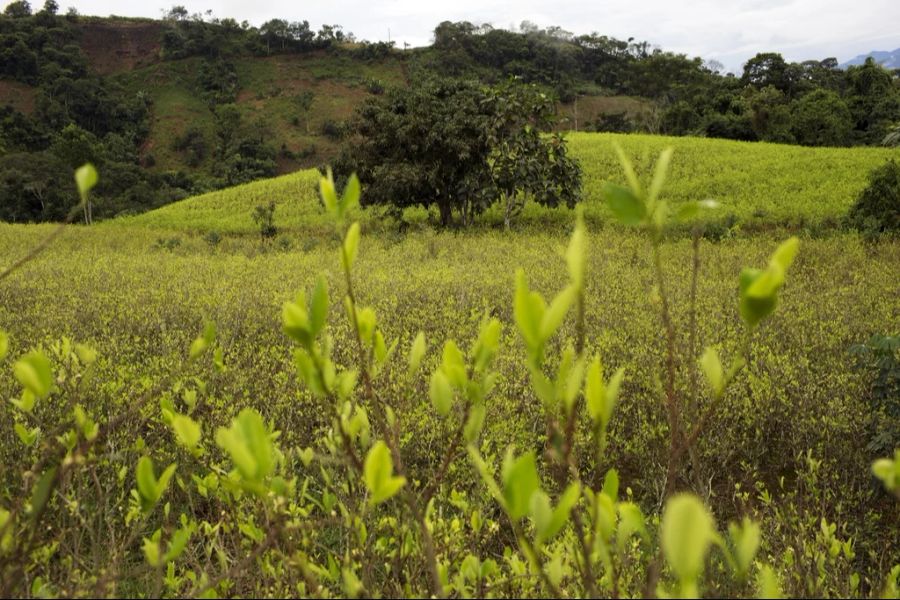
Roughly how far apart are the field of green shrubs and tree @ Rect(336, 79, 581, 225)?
3.70 metres

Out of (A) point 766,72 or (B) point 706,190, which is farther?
(A) point 766,72

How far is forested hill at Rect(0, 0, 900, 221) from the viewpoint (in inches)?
1266

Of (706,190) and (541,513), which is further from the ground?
(541,513)

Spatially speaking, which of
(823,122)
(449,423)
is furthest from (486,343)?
(823,122)

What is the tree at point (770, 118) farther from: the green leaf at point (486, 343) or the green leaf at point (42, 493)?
the green leaf at point (42, 493)

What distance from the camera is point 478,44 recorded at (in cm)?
7794

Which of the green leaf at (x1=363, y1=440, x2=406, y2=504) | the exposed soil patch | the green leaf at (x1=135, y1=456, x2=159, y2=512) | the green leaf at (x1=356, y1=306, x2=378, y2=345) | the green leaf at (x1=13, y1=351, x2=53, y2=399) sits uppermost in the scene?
the exposed soil patch

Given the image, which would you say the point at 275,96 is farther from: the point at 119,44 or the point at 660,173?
the point at 660,173

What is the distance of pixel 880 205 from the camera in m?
11.9

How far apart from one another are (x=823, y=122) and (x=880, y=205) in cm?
2205

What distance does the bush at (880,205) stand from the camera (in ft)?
37.2

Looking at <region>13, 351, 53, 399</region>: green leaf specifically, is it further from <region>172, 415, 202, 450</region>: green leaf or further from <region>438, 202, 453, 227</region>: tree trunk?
<region>438, 202, 453, 227</region>: tree trunk

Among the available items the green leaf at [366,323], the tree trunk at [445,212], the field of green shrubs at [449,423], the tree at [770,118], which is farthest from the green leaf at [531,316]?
the tree at [770,118]

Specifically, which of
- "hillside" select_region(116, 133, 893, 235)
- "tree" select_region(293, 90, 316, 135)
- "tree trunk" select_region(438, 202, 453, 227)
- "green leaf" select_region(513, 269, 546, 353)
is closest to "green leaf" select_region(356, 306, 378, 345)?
"green leaf" select_region(513, 269, 546, 353)
